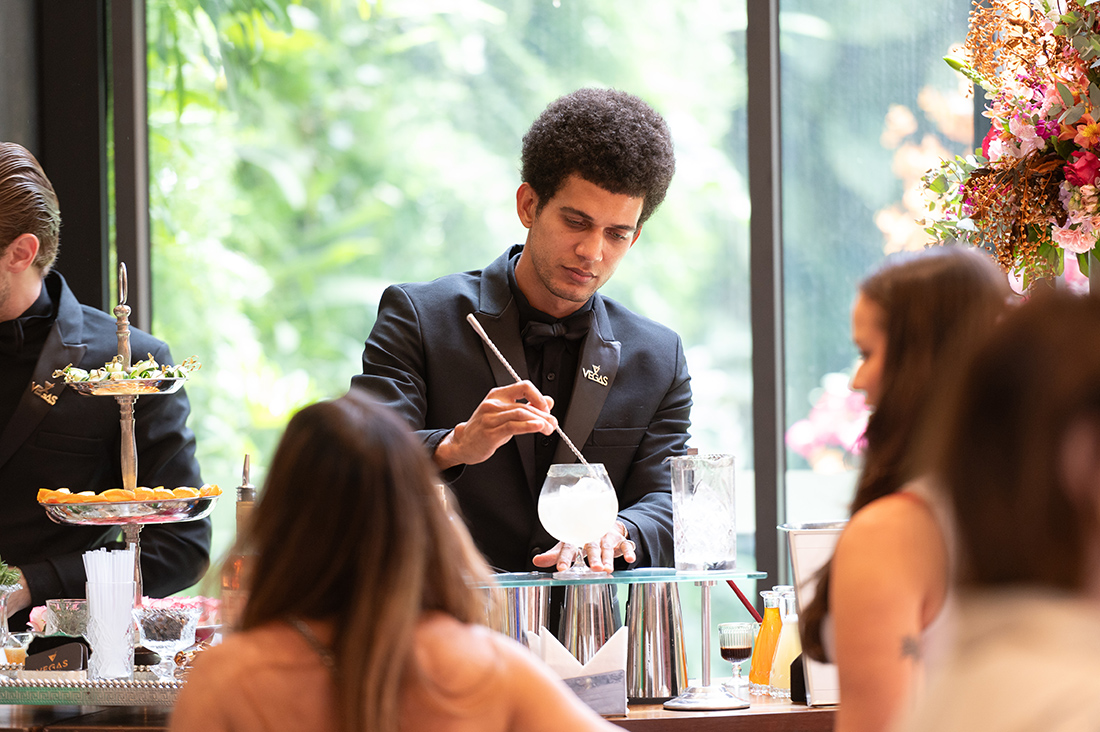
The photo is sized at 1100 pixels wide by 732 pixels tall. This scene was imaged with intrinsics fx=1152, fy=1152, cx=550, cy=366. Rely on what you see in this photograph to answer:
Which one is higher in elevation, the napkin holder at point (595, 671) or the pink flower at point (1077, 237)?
the pink flower at point (1077, 237)

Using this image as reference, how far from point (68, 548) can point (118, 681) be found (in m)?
0.85

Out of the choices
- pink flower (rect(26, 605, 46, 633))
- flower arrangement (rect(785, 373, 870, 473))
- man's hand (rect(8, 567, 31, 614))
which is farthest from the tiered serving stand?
flower arrangement (rect(785, 373, 870, 473))

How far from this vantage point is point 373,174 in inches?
150

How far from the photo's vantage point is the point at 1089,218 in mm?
2109

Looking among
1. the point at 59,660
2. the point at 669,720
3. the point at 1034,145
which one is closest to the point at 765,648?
the point at 669,720

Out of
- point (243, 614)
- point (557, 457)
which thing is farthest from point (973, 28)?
point (243, 614)

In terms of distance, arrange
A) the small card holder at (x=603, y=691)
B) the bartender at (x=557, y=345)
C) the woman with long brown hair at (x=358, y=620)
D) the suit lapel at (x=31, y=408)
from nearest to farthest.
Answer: the woman with long brown hair at (x=358, y=620)
the small card holder at (x=603, y=691)
the bartender at (x=557, y=345)
the suit lapel at (x=31, y=408)

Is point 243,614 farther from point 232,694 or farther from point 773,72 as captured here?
point 773,72

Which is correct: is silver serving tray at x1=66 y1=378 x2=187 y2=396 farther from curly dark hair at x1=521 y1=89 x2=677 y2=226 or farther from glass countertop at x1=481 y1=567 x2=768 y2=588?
curly dark hair at x1=521 y1=89 x2=677 y2=226

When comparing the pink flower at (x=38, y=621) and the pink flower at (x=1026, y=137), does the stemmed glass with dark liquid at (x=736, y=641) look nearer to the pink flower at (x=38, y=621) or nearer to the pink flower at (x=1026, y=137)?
the pink flower at (x=1026, y=137)

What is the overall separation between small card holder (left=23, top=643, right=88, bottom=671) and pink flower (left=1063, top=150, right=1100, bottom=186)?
1.97 metres

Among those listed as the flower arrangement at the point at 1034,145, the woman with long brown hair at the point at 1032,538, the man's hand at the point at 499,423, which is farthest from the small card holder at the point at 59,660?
the flower arrangement at the point at 1034,145

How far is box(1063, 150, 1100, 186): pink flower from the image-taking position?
2.09 metres

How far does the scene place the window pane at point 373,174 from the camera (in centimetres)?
348
